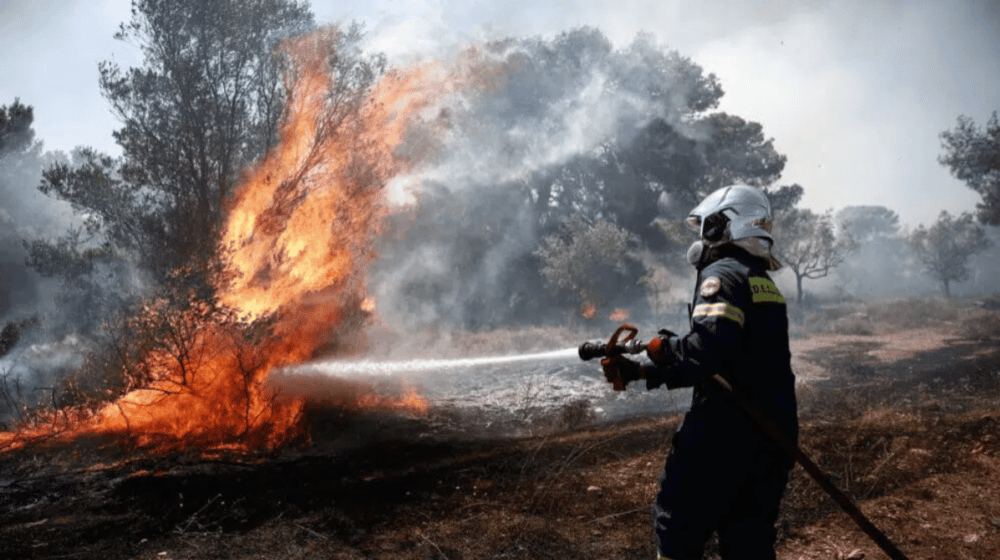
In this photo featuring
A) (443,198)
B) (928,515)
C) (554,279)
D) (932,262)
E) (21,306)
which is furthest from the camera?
(932,262)

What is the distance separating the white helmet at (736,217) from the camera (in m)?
3.30

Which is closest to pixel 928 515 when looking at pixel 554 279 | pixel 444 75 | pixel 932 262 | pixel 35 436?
pixel 35 436

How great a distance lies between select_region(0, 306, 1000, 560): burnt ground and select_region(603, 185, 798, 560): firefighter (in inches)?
55.7

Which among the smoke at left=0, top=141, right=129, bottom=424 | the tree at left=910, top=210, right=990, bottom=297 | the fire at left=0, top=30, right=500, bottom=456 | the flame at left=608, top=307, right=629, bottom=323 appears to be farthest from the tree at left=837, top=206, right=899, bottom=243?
the smoke at left=0, top=141, right=129, bottom=424

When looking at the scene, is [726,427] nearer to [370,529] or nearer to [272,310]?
[370,529]

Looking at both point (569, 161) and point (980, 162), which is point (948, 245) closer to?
point (980, 162)

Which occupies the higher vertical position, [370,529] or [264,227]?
[264,227]

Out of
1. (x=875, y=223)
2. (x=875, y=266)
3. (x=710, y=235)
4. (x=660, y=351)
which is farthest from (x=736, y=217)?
(x=875, y=223)

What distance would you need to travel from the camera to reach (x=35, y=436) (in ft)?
26.4

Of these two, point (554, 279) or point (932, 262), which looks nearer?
point (554, 279)

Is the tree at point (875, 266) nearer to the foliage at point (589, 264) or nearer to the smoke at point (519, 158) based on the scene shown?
the smoke at point (519, 158)

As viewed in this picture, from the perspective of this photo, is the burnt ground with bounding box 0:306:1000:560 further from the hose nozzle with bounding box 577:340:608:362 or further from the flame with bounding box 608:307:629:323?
the flame with bounding box 608:307:629:323

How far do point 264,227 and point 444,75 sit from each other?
347 inches

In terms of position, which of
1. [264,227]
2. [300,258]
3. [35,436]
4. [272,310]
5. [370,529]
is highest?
[264,227]
